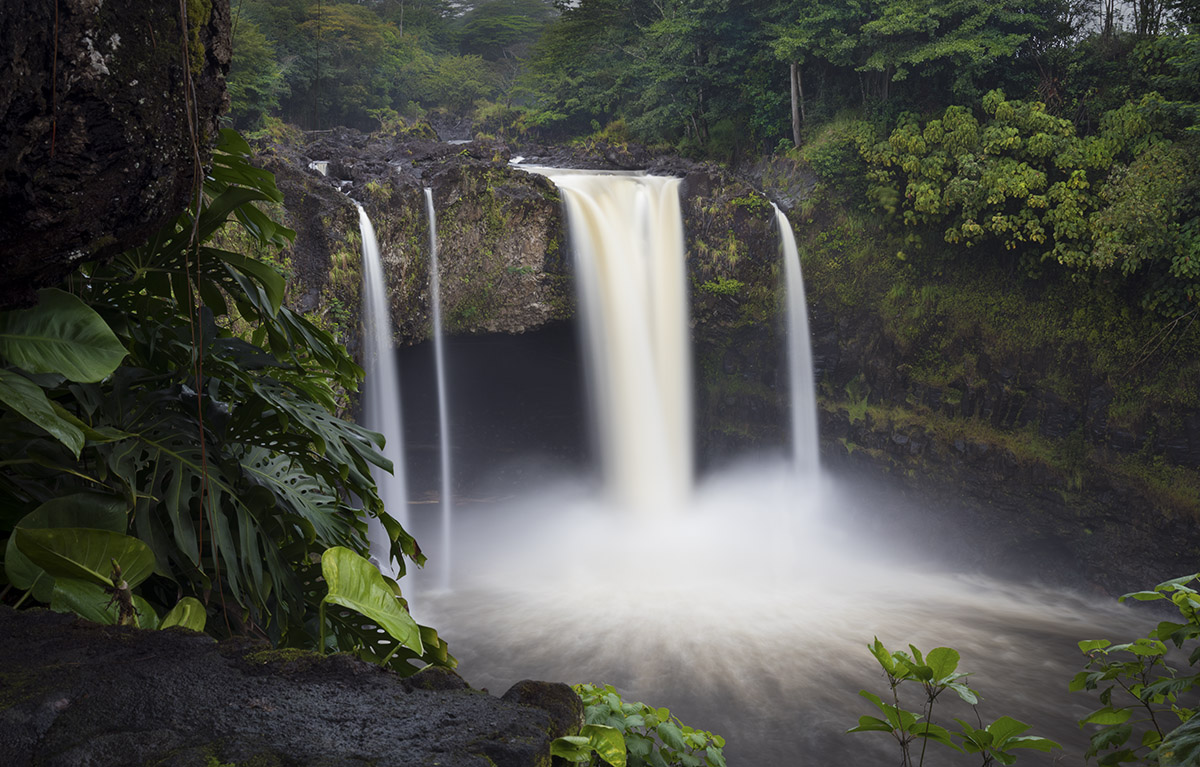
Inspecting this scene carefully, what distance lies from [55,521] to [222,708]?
55 centimetres

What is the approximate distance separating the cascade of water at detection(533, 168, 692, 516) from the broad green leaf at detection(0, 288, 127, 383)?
8837 millimetres

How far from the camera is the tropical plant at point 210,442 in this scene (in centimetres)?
144

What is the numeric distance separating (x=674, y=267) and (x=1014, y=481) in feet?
16.9

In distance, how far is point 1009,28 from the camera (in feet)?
32.4

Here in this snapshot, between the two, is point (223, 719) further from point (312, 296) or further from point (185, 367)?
point (312, 296)

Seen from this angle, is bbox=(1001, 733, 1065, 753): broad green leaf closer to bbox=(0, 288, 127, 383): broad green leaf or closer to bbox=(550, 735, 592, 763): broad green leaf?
bbox=(550, 735, 592, 763): broad green leaf

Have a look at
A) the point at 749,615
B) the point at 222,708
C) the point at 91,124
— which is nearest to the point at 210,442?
the point at 91,124

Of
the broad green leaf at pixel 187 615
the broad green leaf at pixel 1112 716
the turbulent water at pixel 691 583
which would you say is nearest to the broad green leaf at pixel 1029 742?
the broad green leaf at pixel 1112 716

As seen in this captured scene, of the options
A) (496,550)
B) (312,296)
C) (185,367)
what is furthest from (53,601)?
(496,550)

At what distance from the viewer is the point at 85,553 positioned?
1.11 meters

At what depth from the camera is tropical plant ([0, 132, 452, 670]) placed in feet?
4.71

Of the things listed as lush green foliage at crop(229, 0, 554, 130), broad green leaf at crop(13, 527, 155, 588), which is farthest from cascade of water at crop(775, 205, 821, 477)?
broad green leaf at crop(13, 527, 155, 588)

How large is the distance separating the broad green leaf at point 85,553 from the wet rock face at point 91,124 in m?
0.43

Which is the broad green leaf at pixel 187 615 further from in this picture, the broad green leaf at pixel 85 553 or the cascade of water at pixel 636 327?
the cascade of water at pixel 636 327
